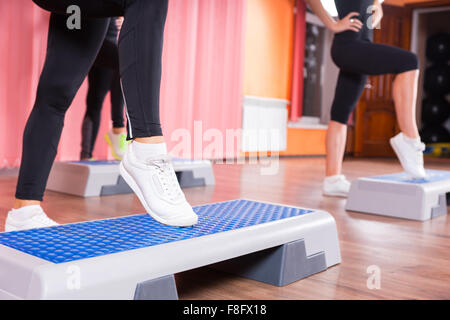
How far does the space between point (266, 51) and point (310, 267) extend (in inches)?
173

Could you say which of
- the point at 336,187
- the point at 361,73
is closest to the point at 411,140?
the point at 361,73

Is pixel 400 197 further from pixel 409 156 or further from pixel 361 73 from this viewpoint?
pixel 361 73

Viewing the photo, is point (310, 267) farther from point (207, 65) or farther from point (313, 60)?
point (313, 60)

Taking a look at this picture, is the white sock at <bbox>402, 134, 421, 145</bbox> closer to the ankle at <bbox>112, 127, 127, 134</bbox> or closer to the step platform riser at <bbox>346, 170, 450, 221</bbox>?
the step platform riser at <bbox>346, 170, 450, 221</bbox>

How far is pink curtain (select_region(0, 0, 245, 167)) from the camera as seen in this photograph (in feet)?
9.91

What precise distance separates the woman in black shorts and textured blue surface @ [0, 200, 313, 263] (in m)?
1.09

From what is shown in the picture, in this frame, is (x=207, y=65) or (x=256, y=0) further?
(x=256, y=0)

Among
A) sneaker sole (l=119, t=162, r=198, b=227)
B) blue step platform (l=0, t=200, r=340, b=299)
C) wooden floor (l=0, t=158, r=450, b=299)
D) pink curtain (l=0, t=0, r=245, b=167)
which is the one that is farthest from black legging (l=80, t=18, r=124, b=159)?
sneaker sole (l=119, t=162, r=198, b=227)

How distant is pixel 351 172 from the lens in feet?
13.5

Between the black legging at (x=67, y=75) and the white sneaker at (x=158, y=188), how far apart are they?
2.4 inches

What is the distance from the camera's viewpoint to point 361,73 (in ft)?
7.79

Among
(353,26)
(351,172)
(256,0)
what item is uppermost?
(256,0)

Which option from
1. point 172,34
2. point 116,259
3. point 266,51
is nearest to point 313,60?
point 266,51

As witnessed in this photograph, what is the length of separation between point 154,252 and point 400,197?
1.45 meters
